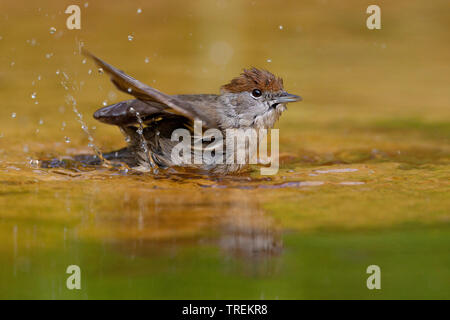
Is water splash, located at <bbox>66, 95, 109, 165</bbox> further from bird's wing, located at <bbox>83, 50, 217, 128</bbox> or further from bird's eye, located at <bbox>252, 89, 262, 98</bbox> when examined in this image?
bird's eye, located at <bbox>252, 89, 262, 98</bbox>

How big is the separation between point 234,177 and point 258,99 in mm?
947

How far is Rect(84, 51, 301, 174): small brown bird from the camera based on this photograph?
614 centimetres

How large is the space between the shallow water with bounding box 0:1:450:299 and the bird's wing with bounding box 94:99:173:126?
19.6 inches

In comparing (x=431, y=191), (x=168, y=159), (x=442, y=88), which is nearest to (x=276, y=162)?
(x=168, y=159)

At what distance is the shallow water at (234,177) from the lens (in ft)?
12.9

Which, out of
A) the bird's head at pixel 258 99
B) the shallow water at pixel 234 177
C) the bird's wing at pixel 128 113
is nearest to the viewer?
the shallow water at pixel 234 177

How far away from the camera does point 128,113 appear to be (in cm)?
619

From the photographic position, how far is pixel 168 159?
6395mm

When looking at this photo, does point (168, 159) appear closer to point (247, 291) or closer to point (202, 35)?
point (247, 291)

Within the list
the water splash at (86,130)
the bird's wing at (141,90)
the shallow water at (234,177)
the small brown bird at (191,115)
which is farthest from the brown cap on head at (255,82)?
the water splash at (86,130)

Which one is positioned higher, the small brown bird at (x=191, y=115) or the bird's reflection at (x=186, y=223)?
the small brown bird at (x=191, y=115)

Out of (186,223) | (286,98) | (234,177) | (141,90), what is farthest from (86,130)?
(186,223)

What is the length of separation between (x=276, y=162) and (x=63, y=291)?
11.9 feet

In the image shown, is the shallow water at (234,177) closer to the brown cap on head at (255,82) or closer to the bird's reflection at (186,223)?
the bird's reflection at (186,223)
